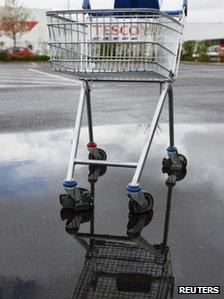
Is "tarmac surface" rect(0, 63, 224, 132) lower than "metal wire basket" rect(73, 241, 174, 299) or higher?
lower

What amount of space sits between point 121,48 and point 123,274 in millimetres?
1738

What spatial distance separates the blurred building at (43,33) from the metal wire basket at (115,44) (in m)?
40.7

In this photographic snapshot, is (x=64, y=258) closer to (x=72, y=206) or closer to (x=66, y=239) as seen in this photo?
(x=66, y=239)

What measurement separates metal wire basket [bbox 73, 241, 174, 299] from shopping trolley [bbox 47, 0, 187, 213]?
0.66 meters

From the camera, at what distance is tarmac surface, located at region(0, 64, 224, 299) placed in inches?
104

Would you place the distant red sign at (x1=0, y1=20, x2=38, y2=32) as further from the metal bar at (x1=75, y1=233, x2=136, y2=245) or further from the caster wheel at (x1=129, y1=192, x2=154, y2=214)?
the metal bar at (x1=75, y1=233, x2=136, y2=245)

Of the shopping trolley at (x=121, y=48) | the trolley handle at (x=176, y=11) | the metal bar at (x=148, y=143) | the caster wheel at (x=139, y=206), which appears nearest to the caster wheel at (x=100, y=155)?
the shopping trolley at (x=121, y=48)

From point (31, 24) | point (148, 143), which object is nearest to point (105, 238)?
point (148, 143)

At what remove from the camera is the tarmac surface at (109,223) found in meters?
2.65

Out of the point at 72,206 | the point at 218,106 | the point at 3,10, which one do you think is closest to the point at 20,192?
the point at 72,206

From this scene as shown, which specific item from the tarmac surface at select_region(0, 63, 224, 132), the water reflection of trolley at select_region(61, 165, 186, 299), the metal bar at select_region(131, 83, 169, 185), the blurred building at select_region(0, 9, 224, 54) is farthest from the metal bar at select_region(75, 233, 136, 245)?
the blurred building at select_region(0, 9, 224, 54)

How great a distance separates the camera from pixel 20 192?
414 centimetres

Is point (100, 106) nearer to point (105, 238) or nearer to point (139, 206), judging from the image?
point (139, 206)

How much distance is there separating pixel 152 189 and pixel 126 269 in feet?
4.87
